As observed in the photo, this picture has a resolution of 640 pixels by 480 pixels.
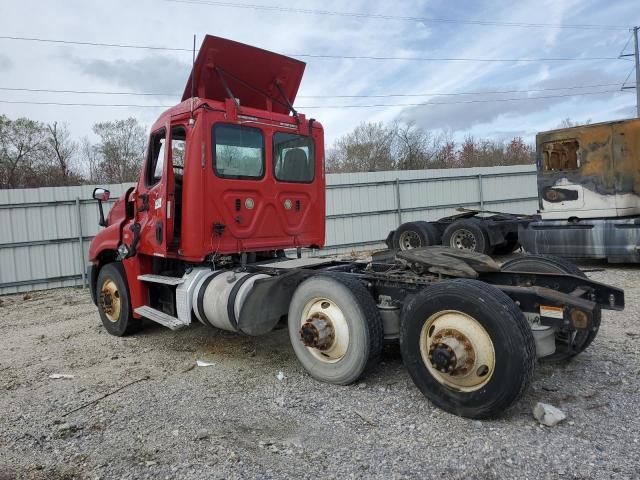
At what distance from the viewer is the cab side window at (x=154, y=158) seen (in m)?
5.62

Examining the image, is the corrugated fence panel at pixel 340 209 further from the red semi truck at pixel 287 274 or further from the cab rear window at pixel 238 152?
the cab rear window at pixel 238 152

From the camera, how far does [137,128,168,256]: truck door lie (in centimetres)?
532

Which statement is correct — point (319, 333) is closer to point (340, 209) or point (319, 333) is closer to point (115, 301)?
point (115, 301)

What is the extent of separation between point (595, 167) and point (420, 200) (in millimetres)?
6831

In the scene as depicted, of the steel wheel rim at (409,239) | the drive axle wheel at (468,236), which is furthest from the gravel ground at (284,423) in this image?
the steel wheel rim at (409,239)

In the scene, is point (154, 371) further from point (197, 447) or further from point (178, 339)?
point (197, 447)

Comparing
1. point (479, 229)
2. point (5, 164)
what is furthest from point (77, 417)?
Answer: point (5, 164)

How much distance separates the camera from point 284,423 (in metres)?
3.52

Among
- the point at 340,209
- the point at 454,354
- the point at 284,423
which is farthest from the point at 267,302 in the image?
the point at 340,209

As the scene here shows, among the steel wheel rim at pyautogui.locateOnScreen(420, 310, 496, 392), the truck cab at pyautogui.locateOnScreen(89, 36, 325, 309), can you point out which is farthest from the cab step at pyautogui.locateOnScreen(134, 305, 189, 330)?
the steel wheel rim at pyautogui.locateOnScreen(420, 310, 496, 392)

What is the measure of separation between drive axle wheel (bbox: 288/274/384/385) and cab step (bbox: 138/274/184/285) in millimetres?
1620

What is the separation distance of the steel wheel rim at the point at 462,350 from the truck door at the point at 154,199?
319cm

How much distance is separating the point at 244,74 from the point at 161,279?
2506mm

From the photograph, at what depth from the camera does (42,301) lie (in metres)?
10.0
